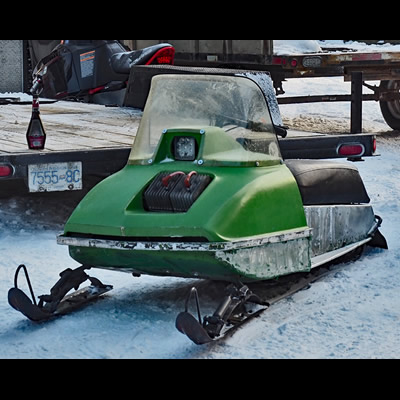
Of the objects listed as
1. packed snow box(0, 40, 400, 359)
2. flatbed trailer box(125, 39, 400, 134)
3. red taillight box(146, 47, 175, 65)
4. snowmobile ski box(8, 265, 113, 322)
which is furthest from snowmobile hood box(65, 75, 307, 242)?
flatbed trailer box(125, 39, 400, 134)

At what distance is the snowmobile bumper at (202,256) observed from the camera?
4.93 meters

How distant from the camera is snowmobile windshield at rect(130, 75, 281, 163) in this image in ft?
17.9

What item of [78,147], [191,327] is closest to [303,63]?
[78,147]

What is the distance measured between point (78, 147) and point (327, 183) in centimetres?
203

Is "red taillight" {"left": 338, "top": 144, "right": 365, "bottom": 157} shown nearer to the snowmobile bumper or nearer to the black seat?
the snowmobile bumper

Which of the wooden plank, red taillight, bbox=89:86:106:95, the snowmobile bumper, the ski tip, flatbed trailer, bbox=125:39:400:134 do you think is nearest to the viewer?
the ski tip

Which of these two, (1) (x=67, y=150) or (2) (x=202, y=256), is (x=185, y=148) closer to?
(2) (x=202, y=256)

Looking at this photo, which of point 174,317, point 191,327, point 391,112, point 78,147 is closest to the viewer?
point 191,327

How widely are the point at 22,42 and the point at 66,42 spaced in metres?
1.99

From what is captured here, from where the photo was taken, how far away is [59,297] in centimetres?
525

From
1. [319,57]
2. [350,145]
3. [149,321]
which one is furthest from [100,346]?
[319,57]

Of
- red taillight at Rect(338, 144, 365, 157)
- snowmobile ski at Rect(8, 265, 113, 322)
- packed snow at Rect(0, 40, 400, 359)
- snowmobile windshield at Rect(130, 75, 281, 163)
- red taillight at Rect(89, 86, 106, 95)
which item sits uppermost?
snowmobile windshield at Rect(130, 75, 281, 163)

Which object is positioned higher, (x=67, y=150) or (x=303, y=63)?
(x=303, y=63)

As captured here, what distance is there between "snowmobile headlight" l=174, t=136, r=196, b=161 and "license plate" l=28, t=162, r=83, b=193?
162cm
